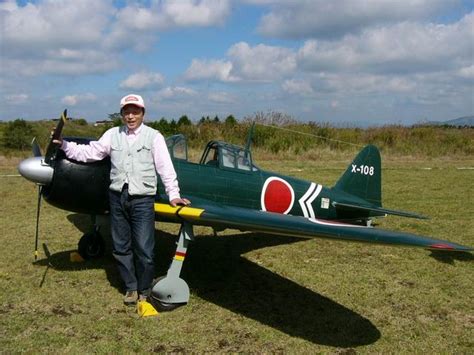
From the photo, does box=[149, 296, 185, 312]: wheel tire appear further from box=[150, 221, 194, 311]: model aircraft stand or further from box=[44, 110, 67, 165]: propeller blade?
box=[44, 110, 67, 165]: propeller blade

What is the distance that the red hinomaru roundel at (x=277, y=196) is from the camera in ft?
21.4

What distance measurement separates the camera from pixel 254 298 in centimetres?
511

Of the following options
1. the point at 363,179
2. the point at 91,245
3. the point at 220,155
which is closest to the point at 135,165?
the point at 220,155

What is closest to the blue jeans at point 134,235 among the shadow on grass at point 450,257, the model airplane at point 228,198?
the model airplane at point 228,198

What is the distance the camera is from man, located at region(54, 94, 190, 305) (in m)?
4.53

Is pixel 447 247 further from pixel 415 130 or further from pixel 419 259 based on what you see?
pixel 415 130

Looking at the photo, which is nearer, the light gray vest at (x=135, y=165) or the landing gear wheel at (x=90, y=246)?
the light gray vest at (x=135, y=165)

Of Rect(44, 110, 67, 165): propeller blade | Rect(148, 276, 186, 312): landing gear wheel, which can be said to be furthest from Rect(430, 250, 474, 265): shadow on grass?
Rect(44, 110, 67, 165): propeller blade

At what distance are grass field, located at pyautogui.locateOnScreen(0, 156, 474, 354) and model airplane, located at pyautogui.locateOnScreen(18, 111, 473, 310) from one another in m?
0.54

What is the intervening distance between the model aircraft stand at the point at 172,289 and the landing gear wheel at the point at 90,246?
195cm

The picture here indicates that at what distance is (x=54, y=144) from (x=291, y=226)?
2.67 metres

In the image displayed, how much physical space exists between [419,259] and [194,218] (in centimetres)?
356

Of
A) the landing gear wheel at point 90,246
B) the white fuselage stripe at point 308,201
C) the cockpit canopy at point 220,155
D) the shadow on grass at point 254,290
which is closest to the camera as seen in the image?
the shadow on grass at point 254,290

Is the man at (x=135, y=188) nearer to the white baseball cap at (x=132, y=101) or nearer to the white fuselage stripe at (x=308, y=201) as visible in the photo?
the white baseball cap at (x=132, y=101)
